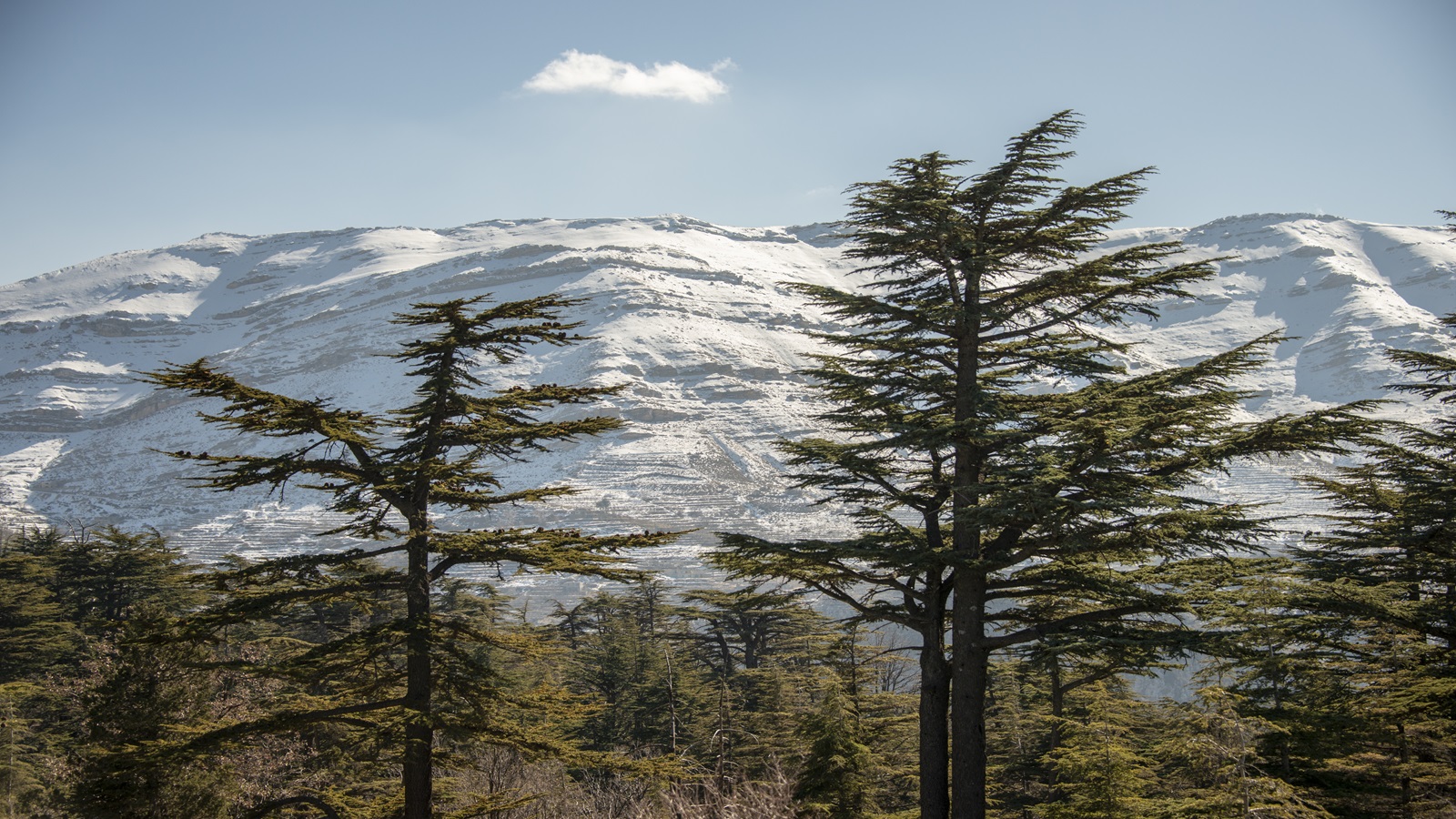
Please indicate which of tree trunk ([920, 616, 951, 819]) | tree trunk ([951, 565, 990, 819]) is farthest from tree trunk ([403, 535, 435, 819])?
tree trunk ([951, 565, 990, 819])

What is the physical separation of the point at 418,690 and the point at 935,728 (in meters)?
7.24

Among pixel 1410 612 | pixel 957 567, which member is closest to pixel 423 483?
pixel 957 567

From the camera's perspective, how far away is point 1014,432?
37.7 ft

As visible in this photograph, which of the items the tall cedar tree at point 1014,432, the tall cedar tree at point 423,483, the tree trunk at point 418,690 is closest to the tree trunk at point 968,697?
the tall cedar tree at point 1014,432

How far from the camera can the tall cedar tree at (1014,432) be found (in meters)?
10.5

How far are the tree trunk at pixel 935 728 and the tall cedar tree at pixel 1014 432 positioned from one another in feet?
0.10

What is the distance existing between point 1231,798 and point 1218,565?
125 inches

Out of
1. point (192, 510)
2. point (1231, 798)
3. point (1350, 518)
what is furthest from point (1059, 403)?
point (192, 510)

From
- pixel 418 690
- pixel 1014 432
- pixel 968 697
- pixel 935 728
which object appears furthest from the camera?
pixel 935 728

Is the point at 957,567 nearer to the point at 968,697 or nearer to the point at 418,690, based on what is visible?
the point at 968,697

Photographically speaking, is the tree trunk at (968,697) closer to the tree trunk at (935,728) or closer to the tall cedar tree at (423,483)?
the tree trunk at (935,728)

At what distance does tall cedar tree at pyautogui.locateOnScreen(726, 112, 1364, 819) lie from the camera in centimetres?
1048

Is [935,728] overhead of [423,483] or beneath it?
beneath

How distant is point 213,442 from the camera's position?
17562 cm
